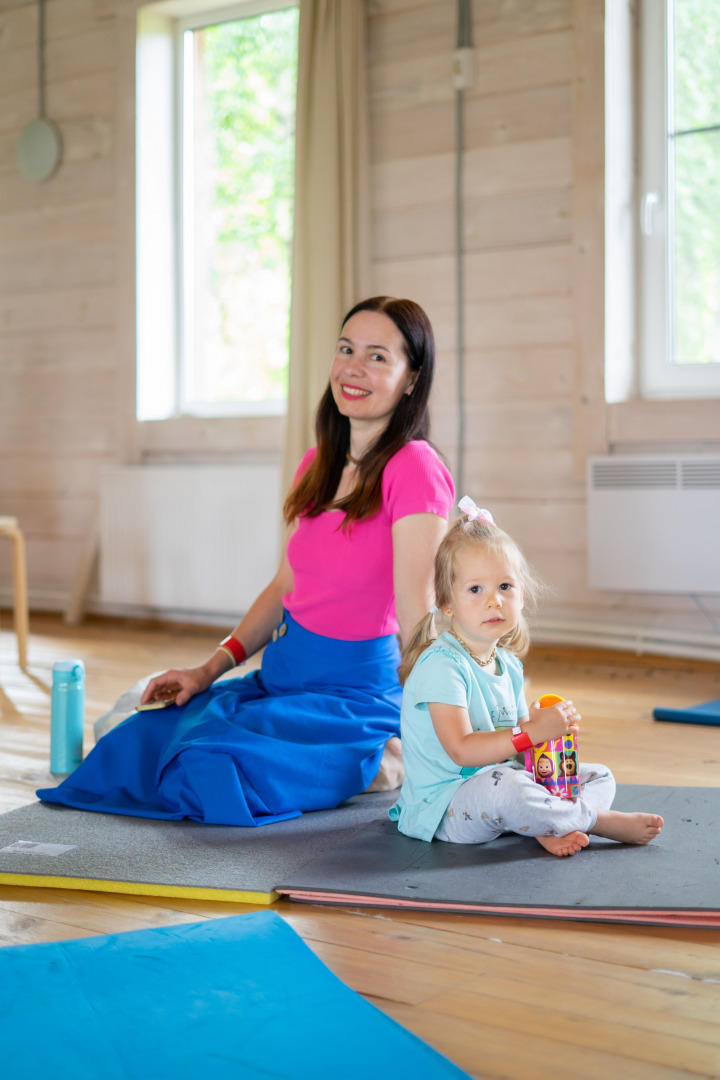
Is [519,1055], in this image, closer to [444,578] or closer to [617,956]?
[617,956]

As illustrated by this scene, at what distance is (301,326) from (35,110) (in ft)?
5.78

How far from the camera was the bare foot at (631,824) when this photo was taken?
1512 mm

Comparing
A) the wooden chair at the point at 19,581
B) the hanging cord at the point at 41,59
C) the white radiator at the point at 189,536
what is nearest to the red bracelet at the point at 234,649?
the wooden chair at the point at 19,581

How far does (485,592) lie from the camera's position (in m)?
1.53

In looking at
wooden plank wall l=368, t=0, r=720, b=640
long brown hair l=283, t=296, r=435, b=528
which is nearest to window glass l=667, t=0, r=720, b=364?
wooden plank wall l=368, t=0, r=720, b=640

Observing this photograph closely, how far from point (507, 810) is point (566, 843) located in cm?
10

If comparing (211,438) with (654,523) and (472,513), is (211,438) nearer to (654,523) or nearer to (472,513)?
(654,523)

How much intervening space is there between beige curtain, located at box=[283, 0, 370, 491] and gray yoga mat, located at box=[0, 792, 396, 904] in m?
1.92

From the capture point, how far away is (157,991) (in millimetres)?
1113

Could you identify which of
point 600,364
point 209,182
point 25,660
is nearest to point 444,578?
point 600,364

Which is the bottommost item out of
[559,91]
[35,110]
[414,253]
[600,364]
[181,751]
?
[181,751]

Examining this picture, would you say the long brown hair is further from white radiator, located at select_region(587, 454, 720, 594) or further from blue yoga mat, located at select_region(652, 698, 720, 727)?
white radiator, located at select_region(587, 454, 720, 594)

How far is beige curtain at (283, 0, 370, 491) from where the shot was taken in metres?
3.36

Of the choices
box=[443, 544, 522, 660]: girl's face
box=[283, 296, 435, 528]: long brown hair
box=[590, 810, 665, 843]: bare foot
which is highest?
box=[283, 296, 435, 528]: long brown hair
